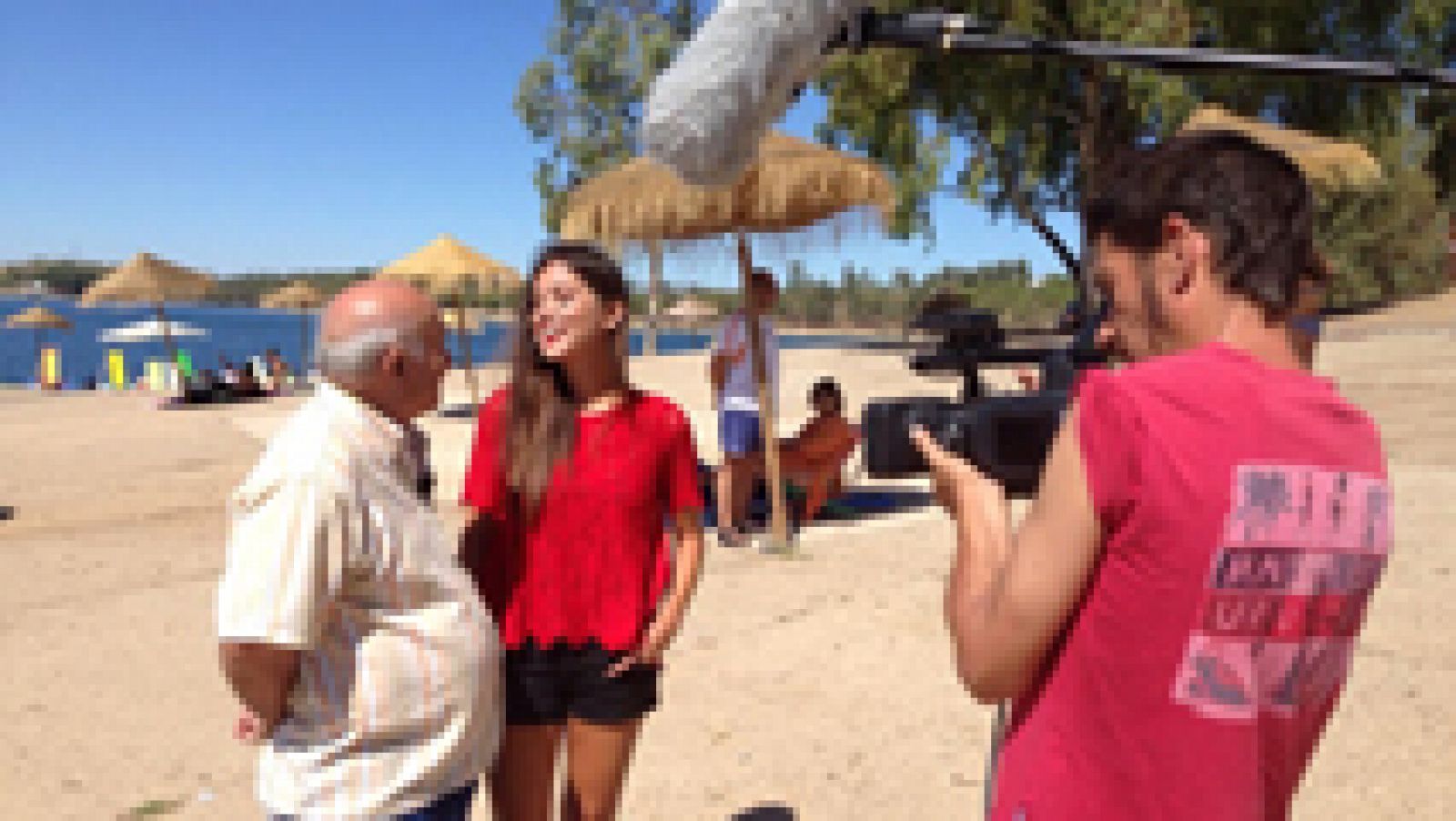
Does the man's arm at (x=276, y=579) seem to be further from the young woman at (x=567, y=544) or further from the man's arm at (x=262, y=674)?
the young woman at (x=567, y=544)

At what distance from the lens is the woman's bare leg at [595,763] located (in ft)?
7.34

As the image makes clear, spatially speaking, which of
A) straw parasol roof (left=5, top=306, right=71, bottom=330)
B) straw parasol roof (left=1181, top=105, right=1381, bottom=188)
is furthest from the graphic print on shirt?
straw parasol roof (left=5, top=306, right=71, bottom=330)

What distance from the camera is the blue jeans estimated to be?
1680mm

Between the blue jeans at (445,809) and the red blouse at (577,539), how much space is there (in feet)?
1.35

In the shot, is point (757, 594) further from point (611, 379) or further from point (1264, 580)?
point (1264, 580)

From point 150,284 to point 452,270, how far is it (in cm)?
987

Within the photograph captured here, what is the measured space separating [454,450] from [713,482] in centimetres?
666

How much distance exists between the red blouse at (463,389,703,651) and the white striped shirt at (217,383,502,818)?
41cm

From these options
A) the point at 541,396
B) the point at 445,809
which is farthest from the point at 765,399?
the point at 445,809

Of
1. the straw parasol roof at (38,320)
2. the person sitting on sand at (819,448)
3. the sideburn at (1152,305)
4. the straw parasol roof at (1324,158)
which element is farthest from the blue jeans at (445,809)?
the straw parasol roof at (38,320)

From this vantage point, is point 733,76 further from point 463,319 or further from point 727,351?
point 463,319

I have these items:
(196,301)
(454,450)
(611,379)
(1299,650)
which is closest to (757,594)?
(611,379)

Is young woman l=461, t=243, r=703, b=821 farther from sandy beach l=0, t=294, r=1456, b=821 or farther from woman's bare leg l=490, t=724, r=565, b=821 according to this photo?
sandy beach l=0, t=294, r=1456, b=821

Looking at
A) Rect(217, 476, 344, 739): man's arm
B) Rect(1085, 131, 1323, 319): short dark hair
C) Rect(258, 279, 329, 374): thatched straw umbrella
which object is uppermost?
Rect(258, 279, 329, 374): thatched straw umbrella
